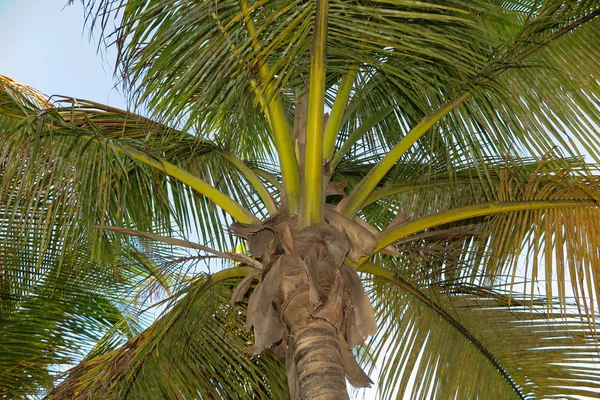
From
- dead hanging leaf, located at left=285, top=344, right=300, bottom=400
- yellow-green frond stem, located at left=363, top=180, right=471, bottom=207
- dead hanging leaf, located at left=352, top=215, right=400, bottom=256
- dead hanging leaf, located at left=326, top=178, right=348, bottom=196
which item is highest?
yellow-green frond stem, located at left=363, top=180, right=471, bottom=207

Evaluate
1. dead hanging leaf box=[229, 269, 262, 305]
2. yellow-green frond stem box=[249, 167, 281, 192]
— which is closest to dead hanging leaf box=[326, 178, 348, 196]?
dead hanging leaf box=[229, 269, 262, 305]

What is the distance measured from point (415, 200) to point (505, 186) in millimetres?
1061

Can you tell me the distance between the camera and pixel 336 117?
453 centimetres

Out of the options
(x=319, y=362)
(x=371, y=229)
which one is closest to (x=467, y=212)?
(x=371, y=229)

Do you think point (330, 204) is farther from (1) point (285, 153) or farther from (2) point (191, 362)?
(2) point (191, 362)

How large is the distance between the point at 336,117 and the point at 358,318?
4.20 feet

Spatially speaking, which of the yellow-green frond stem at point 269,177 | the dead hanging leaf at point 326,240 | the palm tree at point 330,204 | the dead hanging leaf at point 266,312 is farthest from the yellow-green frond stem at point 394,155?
the yellow-green frond stem at point 269,177

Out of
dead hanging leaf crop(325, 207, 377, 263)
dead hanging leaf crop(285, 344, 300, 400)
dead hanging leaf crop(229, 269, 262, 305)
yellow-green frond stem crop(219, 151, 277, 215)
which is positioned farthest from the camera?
yellow-green frond stem crop(219, 151, 277, 215)

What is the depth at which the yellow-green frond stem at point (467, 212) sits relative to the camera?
3.88m

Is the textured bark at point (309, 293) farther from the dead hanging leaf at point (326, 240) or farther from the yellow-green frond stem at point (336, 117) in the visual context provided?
the yellow-green frond stem at point (336, 117)

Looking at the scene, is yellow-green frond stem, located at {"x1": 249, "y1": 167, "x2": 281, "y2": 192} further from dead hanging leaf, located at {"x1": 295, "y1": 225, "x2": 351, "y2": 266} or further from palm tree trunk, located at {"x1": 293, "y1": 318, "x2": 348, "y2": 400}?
palm tree trunk, located at {"x1": 293, "y1": 318, "x2": 348, "y2": 400}

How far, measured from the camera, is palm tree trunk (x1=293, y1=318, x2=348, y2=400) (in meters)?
3.34

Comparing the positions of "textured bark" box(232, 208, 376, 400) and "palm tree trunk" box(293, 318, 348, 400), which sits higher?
"textured bark" box(232, 208, 376, 400)

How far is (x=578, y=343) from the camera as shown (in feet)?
15.1
